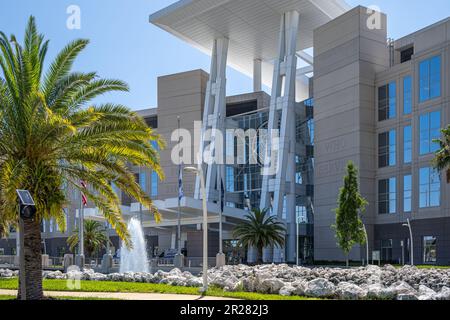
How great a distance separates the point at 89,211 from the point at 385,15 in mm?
36476

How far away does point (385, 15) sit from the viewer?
66.1 m

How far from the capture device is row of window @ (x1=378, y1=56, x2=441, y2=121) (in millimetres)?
56312

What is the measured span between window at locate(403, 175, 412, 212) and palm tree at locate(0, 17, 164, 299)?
42.4 metres

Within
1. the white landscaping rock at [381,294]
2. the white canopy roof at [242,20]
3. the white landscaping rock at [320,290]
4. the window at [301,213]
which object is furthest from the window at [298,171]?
the white landscaping rock at [381,294]

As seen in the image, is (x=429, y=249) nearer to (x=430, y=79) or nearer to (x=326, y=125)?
(x=430, y=79)

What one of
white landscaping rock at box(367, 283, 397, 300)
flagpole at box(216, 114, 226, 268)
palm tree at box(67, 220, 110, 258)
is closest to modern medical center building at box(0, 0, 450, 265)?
flagpole at box(216, 114, 226, 268)

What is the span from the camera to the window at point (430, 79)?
56062 millimetres

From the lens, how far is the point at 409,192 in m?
60.5

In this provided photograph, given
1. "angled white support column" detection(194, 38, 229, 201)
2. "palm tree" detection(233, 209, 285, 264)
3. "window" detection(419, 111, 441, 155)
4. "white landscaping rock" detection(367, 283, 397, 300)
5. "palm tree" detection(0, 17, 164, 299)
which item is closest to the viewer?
"palm tree" detection(0, 17, 164, 299)

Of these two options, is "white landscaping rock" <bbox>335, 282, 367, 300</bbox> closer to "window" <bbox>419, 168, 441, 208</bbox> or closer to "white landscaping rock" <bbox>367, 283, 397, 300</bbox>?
"white landscaping rock" <bbox>367, 283, 397, 300</bbox>

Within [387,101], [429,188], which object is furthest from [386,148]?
[429,188]

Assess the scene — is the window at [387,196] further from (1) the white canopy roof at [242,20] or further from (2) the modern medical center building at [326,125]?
(1) the white canopy roof at [242,20]

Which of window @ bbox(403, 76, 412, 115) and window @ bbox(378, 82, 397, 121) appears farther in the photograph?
window @ bbox(378, 82, 397, 121)

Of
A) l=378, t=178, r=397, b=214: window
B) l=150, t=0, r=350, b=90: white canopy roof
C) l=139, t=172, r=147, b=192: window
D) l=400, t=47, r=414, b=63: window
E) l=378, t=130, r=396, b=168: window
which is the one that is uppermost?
l=150, t=0, r=350, b=90: white canopy roof
